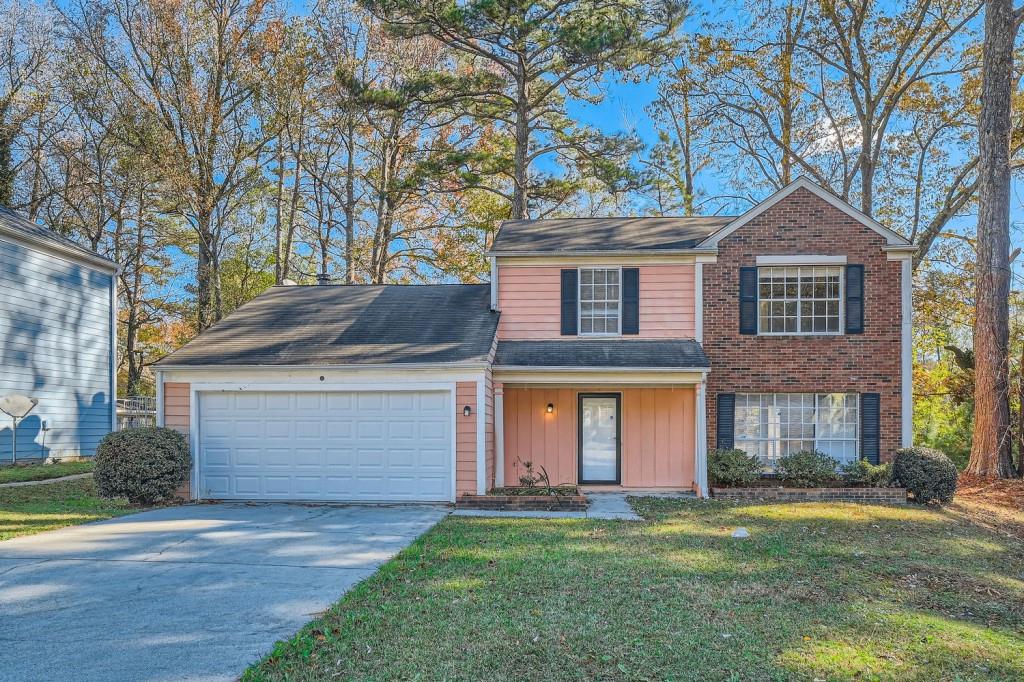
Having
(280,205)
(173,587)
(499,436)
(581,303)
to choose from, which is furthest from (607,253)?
(280,205)

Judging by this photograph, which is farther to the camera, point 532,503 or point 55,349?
point 55,349

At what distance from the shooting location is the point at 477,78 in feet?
71.1

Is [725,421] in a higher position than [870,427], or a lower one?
higher

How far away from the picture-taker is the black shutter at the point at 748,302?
13641 mm

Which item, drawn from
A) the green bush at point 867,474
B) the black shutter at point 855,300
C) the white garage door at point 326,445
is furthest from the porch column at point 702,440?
the white garage door at point 326,445

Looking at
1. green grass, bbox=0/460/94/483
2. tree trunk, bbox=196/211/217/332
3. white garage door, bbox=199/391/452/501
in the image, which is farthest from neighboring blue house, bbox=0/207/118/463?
white garage door, bbox=199/391/452/501

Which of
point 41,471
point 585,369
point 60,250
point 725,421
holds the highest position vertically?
point 60,250

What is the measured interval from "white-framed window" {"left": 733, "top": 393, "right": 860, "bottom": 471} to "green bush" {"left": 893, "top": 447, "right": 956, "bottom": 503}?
1.35 m

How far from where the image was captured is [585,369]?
1259 centimetres

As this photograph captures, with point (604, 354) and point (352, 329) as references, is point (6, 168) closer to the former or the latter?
point (352, 329)

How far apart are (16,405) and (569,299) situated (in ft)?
36.8

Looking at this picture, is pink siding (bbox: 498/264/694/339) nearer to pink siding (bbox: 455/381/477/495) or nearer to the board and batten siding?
pink siding (bbox: 455/381/477/495)

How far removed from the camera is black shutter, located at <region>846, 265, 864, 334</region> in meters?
13.5

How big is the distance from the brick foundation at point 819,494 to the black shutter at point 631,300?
3471 millimetres
